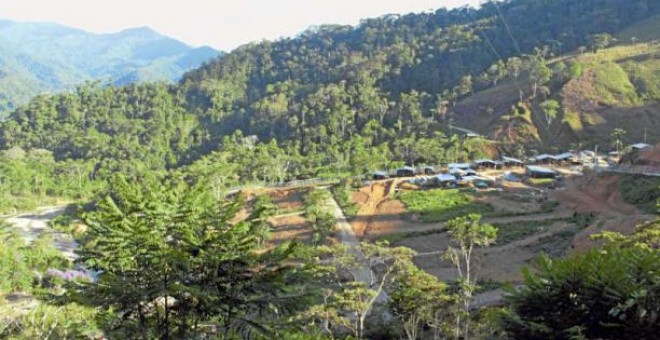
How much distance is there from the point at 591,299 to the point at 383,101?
75.1 meters

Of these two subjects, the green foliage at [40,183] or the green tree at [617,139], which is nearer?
the green tree at [617,139]

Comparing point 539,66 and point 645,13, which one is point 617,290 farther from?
point 645,13

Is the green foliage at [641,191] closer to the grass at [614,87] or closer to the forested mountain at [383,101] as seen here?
the forested mountain at [383,101]

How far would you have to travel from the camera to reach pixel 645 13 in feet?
311

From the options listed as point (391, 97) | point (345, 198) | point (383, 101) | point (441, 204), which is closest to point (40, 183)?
point (345, 198)

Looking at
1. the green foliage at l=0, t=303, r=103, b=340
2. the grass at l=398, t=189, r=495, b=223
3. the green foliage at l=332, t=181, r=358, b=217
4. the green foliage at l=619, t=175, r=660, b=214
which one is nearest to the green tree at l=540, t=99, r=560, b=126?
the grass at l=398, t=189, r=495, b=223

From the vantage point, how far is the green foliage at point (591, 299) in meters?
9.77

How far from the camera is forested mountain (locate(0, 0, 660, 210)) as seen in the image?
65.9 m

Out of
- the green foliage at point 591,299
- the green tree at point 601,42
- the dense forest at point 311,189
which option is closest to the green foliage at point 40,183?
the dense forest at point 311,189

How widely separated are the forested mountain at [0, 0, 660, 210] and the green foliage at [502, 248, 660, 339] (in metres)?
48.1

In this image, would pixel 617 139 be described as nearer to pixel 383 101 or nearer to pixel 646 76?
pixel 646 76

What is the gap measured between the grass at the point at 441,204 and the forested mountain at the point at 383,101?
38.1 feet

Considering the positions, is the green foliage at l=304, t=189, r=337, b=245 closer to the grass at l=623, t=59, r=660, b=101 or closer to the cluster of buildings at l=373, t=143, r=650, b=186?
the cluster of buildings at l=373, t=143, r=650, b=186

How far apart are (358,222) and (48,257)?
22.4m
